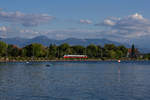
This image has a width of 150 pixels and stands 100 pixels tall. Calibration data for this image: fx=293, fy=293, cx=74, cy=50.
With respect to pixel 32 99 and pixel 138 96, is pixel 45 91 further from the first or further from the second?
pixel 138 96

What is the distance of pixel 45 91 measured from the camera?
4478 cm

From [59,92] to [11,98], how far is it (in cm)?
805

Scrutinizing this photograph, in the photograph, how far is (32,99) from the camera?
3778 cm

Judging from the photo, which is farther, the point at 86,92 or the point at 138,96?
the point at 86,92

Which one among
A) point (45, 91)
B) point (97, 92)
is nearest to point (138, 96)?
point (97, 92)

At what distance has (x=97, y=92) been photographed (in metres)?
43.8

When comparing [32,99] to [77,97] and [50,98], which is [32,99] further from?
[77,97]

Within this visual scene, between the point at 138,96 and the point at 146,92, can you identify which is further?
the point at 146,92

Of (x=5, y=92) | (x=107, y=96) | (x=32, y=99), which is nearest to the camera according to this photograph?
(x=32, y=99)

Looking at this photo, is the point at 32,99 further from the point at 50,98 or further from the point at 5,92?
the point at 5,92

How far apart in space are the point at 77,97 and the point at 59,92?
200 inches

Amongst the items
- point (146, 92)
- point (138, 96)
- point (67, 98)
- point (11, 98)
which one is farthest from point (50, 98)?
point (146, 92)

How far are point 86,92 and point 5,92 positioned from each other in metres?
12.0

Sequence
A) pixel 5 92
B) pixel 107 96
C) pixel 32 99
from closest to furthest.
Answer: pixel 32 99 < pixel 107 96 < pixel 5 92
